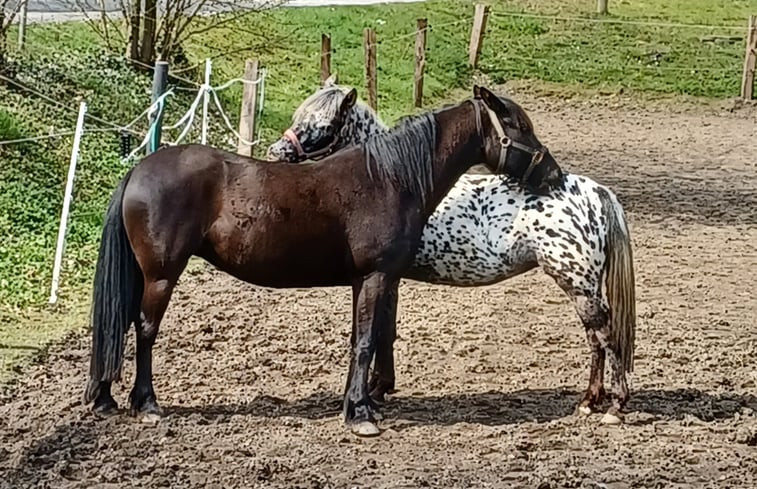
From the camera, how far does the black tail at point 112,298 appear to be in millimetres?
5871

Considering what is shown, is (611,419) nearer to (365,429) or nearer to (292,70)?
(365,429)

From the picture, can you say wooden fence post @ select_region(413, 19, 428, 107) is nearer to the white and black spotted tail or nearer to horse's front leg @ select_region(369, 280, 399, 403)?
horse's front leg @ select_region(369, 280, 399, 403)

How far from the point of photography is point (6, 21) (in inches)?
520

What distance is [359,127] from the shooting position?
20.7ft

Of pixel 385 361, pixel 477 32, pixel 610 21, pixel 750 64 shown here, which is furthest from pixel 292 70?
pixel 385 361

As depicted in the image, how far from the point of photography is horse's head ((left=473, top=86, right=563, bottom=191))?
237 inches

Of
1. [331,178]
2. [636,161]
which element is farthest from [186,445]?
[636,161]

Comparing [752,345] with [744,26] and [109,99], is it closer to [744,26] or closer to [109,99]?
[109,99]

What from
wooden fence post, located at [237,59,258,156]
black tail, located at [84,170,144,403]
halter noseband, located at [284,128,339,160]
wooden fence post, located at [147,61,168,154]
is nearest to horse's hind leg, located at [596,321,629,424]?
halter noseband, located at [284,128,339,160]

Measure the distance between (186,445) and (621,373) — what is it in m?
2.20

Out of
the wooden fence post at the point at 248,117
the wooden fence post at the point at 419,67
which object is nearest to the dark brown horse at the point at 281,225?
the wooden fence post at the point at 248,117

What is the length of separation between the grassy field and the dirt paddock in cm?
111

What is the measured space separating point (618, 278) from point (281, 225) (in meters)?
1.73

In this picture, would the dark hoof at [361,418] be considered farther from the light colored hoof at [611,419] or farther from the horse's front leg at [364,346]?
the light colored hoof at [611,419]
